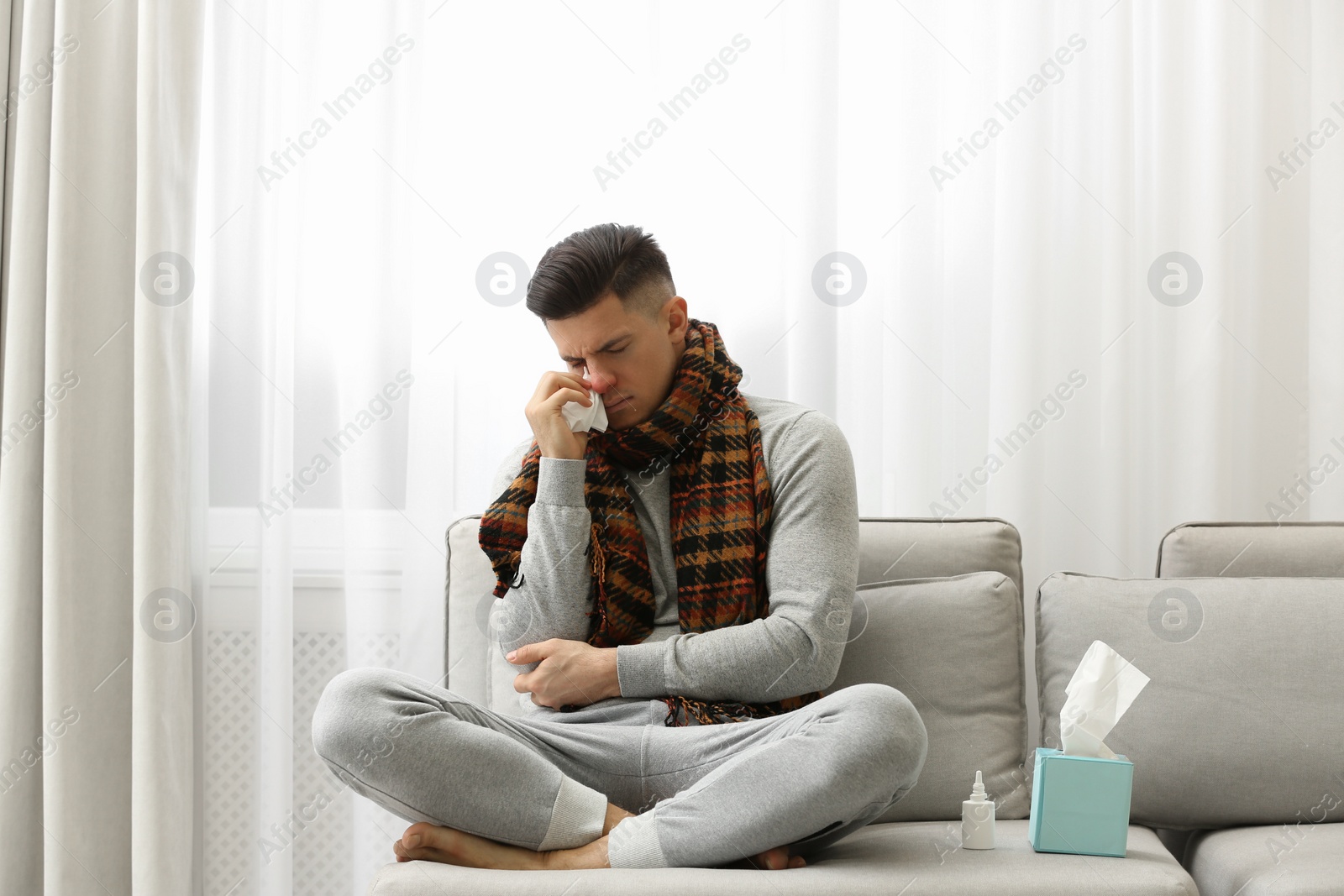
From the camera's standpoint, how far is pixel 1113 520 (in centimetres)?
203

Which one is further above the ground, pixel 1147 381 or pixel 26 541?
pixel 1147 381

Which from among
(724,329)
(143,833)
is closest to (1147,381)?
(724,329)

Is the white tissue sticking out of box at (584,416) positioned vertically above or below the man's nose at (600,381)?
below

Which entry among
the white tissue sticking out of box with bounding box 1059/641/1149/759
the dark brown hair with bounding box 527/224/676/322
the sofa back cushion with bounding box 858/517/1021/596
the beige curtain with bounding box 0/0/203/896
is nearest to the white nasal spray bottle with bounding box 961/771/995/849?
the white tissue sticking out of box with bounding box 1059/641/1149/759

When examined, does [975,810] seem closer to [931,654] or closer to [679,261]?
[931,654]

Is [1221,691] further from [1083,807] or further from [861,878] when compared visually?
[861,878]

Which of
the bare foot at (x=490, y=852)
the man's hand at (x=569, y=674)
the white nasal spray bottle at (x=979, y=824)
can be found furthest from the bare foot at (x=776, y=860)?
the man's hand at (x=569, y=674)

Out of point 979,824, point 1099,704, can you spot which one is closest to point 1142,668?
point 1099,704

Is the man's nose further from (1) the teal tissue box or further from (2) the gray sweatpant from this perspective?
(1) the teal tissue box

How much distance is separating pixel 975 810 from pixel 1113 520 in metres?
0.88

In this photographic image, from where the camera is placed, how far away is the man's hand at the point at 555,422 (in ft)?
5.26

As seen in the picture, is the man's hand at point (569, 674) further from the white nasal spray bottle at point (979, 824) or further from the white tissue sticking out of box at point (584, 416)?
the white nasal spray bottle at point (979, 824)

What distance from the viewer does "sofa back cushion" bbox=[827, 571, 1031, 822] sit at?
1.60 meters

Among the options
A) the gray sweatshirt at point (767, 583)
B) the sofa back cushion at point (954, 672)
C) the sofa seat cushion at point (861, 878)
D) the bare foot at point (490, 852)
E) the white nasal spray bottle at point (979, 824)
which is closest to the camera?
the sofa seat cushion at point (861, 878)
